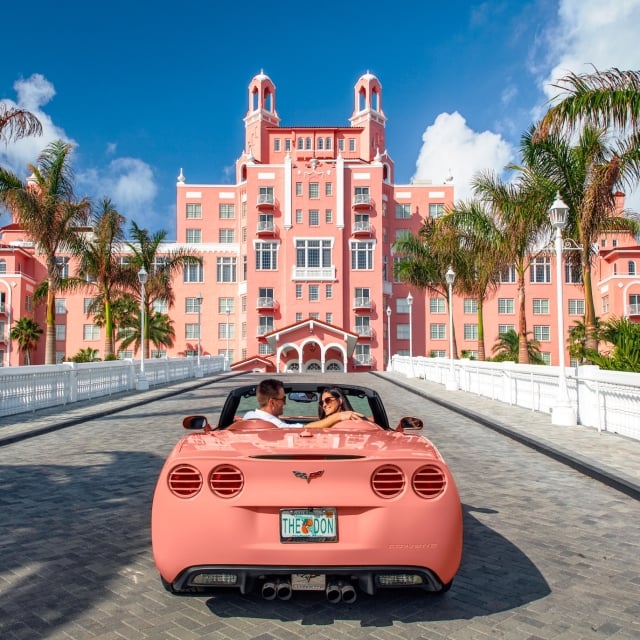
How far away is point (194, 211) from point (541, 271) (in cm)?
3933

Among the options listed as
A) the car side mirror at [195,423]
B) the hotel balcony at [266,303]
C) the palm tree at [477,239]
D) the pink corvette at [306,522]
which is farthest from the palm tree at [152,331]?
the pink corvette at [306,522]

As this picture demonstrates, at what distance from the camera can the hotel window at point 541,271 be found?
68.6m

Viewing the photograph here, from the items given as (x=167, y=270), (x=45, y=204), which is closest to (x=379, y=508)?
(x=45, y=204)

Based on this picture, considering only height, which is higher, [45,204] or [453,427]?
[45,204]

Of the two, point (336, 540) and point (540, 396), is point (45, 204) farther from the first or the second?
point (336, 540)

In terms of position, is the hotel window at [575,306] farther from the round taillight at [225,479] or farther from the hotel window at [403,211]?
the round taillight at [225,479]

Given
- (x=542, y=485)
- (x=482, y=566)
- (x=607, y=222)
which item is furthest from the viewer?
(x=607, y=222)

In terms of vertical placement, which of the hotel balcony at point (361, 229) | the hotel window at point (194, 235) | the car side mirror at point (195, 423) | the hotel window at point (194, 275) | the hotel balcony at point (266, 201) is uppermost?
the hotel balcony at point (266, 201)

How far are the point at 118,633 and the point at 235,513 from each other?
935mm

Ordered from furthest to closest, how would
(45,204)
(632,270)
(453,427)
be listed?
(632,270) < (45,204) < (453,427)

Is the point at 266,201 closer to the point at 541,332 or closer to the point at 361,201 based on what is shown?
the point at 361,201

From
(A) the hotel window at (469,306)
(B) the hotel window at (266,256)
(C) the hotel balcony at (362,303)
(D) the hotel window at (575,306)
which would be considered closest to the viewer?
(C) the hotel balcony at (362,303)

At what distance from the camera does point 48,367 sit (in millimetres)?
16641

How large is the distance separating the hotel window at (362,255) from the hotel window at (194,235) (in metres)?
18.3
